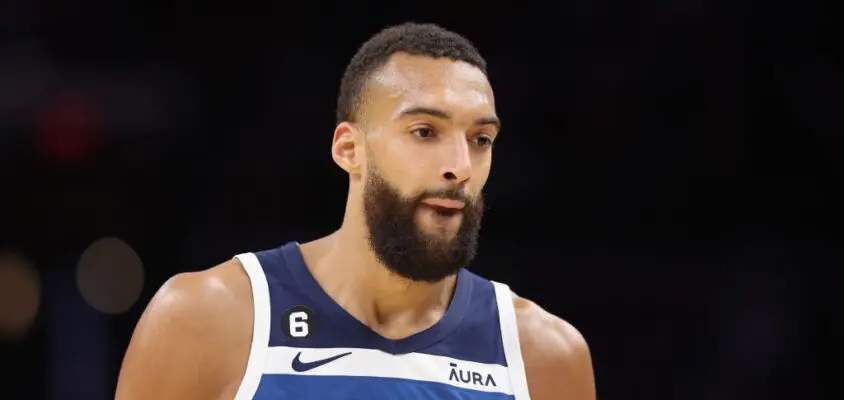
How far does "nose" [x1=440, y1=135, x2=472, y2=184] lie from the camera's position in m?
2.33

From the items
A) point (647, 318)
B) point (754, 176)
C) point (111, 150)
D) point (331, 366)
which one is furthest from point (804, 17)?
point (331, 366)

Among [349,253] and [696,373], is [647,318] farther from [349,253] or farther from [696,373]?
[349,253]

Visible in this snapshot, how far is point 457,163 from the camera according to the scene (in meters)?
2.33

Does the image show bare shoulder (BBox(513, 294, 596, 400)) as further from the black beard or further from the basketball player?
the black beard

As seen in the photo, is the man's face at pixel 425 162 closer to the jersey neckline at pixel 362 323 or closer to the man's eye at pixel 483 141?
the man's eye at pixel 483 141

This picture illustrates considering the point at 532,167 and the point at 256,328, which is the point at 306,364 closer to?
the point at 256,328

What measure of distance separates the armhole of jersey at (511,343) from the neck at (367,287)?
204 mm

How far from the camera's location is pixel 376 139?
2.43 meters

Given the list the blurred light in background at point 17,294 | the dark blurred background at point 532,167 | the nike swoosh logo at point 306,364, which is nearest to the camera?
the nike swoosh logo at point 306,364

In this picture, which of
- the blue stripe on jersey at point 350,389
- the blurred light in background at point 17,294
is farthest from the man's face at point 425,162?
the blurred light in background at point 17,294

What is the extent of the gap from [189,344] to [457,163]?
0.76 m

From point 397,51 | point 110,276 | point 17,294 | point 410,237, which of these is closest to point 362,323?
point 410,237

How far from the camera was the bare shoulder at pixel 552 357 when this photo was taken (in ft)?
8.50

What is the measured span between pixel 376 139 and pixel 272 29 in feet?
10.4
